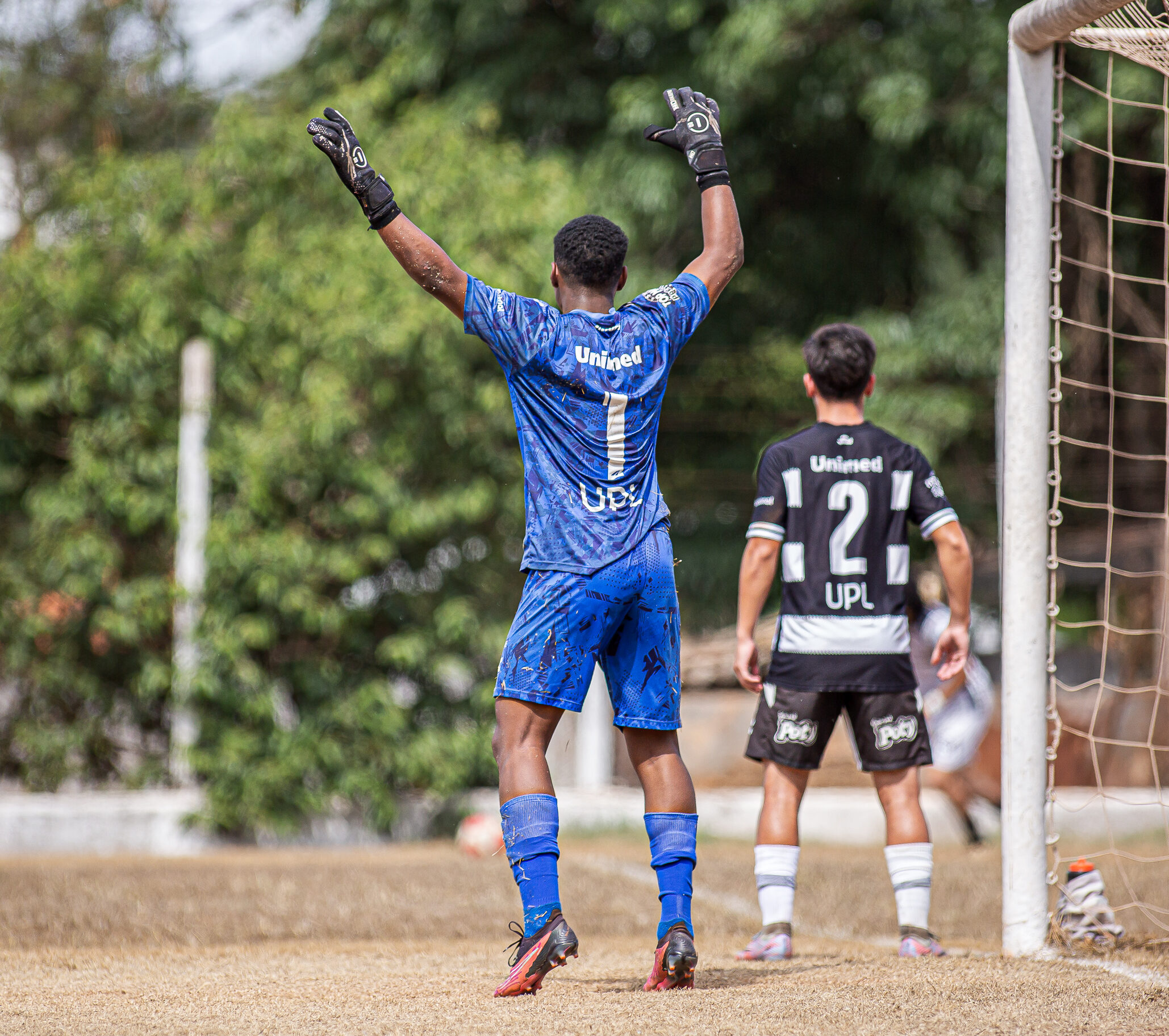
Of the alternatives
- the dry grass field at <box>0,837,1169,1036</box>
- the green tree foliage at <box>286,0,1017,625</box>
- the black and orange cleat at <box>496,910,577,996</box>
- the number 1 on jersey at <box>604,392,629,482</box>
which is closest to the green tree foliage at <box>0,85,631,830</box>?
the dry grass field at <box>0,837,1169,1036</box>

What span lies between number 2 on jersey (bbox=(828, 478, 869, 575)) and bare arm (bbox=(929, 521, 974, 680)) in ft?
0.81

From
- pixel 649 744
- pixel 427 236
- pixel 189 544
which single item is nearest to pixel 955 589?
pixel 649 744

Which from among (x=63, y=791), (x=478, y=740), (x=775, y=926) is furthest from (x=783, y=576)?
(x=63, y=791)

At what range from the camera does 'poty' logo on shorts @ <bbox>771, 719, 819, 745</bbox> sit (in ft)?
14.3

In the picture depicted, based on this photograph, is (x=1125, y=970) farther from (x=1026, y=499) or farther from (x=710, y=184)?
(x=710, y=184)

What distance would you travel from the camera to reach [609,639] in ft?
11.7

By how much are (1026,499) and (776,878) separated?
1473 millimetres

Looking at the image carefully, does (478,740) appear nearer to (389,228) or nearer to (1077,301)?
(389,228)

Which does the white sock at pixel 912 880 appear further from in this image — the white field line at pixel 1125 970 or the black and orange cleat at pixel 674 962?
the black and orange cleat at pixel 674 962

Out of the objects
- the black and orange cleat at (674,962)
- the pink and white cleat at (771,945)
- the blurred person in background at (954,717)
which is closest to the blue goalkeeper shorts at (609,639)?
the black and orange cleat at (674,962)

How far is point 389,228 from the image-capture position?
3449mm

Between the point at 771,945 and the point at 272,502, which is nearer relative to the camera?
the point at 771,945

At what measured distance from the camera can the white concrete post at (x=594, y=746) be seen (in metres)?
9.81

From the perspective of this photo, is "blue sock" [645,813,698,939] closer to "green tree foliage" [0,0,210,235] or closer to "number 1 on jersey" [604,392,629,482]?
"number 1 on jersey" [604,392,629,482]
